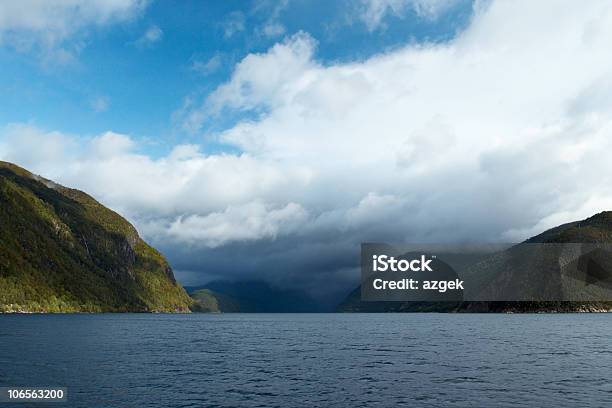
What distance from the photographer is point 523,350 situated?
114875mm

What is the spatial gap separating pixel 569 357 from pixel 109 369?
3579 inches

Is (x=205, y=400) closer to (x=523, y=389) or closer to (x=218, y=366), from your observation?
(x=218, y=366)

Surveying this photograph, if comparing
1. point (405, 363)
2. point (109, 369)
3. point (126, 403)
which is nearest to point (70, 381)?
point (109, 369)

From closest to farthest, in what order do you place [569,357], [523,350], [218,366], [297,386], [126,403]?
1. [126,403]
2. [297,386]
3. [218,366]
4. [569,357]
5. [523,350]

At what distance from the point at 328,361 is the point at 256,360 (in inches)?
563

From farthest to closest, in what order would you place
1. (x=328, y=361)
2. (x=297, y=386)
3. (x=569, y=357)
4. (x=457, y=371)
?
(x=569, y=357)
(x=328, y=361)
(x=457, y=371)
(x=297, y=386)

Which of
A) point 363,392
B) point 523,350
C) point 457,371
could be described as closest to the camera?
point 363,392

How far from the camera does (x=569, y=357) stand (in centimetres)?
9981

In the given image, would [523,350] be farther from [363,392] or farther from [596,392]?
[363,392]

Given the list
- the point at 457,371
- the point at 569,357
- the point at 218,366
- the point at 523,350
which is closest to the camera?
the point at 457,371

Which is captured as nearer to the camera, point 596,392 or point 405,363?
point 596,392

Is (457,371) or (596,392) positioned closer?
(596,392)

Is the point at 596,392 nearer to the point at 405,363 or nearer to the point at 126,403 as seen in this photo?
the point at 405,363

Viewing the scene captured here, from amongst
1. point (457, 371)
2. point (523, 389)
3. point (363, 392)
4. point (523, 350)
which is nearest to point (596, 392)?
point (523, 389)
